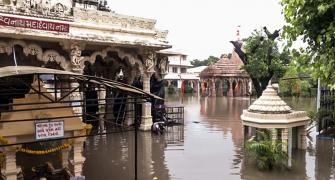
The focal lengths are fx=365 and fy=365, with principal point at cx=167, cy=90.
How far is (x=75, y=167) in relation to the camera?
8219 mm

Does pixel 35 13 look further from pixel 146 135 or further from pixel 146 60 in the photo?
pixel 146 135

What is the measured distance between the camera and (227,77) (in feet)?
143

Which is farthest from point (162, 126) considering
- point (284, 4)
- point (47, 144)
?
point (284, 4)

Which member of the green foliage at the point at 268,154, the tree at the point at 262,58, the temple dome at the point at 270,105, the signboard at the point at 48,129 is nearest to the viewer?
the signboard at the point at 48,129

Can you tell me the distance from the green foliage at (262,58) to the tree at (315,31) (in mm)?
15363

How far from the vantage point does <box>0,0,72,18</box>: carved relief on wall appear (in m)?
12.2

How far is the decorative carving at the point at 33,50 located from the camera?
42.4ft

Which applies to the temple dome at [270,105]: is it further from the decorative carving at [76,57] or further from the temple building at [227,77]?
the temple building at [227,77]

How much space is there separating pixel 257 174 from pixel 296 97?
33487 mm

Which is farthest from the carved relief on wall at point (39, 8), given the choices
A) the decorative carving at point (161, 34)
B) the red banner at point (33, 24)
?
the decorative carving at point (161, 34)

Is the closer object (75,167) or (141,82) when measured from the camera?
(75,167)

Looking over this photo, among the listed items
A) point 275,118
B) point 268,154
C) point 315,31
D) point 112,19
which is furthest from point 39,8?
point 315,31

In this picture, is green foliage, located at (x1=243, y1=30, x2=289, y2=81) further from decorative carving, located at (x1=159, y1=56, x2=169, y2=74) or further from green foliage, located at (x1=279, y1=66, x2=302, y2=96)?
green foliage, located at (x1=279, y1=66, x2=302, y2=96)

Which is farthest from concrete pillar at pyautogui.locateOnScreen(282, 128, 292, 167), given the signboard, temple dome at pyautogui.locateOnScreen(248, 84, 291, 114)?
the signboard
